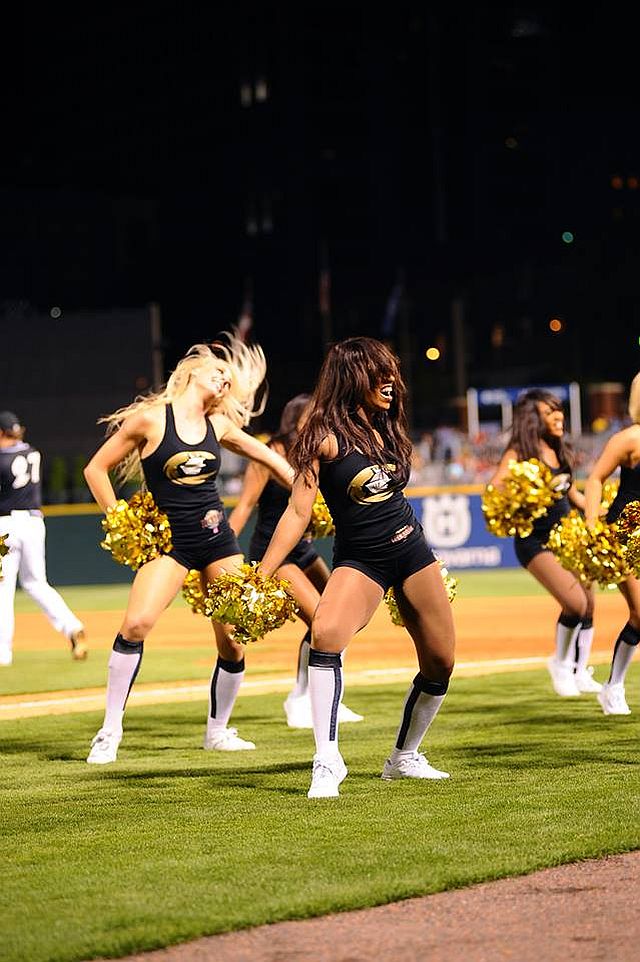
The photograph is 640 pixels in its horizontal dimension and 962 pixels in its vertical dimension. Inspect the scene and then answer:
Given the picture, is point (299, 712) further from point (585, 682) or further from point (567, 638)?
point (585, 682)

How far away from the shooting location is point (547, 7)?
45312 mm

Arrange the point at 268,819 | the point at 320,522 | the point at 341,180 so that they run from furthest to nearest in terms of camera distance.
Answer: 1. the point at 341,180
2. the point at 320,522
3. the point at 268,819

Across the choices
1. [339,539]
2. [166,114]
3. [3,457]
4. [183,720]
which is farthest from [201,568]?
[166,114]

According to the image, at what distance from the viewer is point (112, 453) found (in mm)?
8016

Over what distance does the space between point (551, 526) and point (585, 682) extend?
1.14m

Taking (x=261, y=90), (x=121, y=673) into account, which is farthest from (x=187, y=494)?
(x=261, y=90)

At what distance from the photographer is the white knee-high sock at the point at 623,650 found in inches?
352

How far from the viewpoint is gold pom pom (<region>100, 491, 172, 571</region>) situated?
7.84 metres

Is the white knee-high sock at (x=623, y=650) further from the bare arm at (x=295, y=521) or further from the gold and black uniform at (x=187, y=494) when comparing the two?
the bare arm at (x=295, y=521)

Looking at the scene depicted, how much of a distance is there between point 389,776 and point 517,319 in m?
42.6

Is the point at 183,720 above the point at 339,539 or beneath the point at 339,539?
beneath

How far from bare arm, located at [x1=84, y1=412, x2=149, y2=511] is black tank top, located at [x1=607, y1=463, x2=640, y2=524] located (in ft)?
9.01

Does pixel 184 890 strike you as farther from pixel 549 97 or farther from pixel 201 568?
pixel 549 97

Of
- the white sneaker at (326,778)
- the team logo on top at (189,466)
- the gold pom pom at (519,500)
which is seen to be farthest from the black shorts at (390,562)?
the gold pom pom at (519,500)
